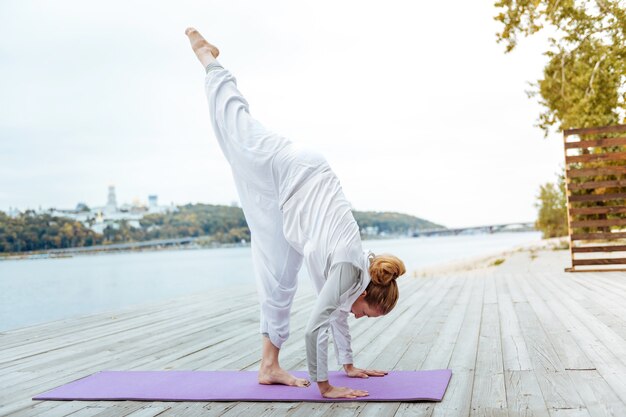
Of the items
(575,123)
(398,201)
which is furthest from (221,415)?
(398,201)

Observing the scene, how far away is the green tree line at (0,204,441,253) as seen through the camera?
27312mm

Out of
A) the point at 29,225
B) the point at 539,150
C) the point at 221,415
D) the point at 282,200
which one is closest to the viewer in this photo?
the point at 221,415

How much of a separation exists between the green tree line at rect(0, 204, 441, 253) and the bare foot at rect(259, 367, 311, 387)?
24605 millimetres

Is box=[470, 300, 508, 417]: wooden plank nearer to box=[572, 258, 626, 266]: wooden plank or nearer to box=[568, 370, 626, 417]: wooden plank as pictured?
box=[568, 370, 626, 417]: wooden plank

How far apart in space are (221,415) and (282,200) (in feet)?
2.56

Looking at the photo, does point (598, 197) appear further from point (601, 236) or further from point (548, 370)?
point (548, 370)

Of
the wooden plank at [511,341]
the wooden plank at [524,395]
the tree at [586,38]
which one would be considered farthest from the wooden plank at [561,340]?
the tree at [586,38]

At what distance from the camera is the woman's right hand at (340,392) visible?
226 centimetres

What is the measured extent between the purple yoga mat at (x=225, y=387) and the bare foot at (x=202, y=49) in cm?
129

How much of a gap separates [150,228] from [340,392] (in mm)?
31568

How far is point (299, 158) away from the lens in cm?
241

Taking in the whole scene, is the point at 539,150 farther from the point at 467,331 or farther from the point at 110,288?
the point at 467,331

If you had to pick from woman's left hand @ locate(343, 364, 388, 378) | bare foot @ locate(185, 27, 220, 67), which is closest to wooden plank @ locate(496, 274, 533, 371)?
woman's left hand @ locate(343, 364, 388, 378)

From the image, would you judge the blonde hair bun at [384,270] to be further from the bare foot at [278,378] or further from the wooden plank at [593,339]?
the wooden plank at [593,339]
